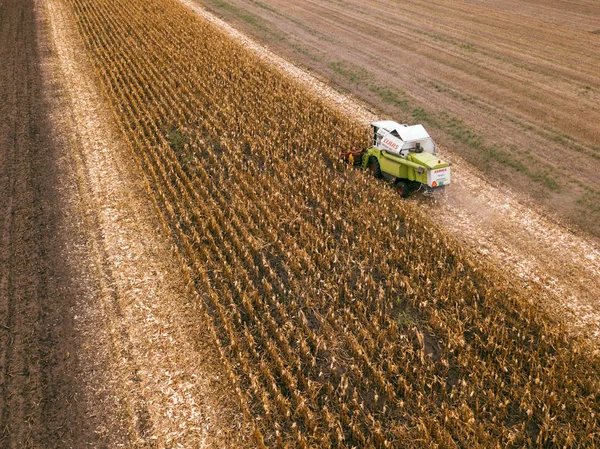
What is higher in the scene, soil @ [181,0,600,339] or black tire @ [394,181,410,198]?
black tire @ [394,181,410,198]

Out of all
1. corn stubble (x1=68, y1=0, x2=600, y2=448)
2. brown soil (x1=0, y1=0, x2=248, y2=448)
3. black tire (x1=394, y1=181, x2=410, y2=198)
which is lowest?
brown soil (x1=0, y1=0, x2=248, y2=448)

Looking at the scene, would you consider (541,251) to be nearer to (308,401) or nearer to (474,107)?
(308,401)

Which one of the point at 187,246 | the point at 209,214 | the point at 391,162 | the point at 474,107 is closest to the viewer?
the point at 187,246

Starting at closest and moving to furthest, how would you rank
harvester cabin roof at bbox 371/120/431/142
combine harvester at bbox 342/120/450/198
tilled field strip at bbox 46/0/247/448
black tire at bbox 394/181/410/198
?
tilled field strip at bbox 46/0/247/448 → combine harvester at bbox 342/120/450/198 → harvester cabin roof at bbox 371/120/431/142 → black tire at bbox 394/181/410/198

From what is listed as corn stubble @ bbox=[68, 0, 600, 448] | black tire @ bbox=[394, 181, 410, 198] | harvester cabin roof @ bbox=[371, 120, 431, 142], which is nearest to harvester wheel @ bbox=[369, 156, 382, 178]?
corn stubble @ bbox=[68, 0, 600, 448]

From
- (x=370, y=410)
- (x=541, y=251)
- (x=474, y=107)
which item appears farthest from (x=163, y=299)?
(x=474, y=107)

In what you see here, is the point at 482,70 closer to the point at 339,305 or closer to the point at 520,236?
the point at 520,236

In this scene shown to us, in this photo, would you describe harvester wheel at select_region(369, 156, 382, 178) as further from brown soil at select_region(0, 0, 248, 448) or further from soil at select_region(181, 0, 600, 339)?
brown soil at select_region(0, 0, 248, 448)
